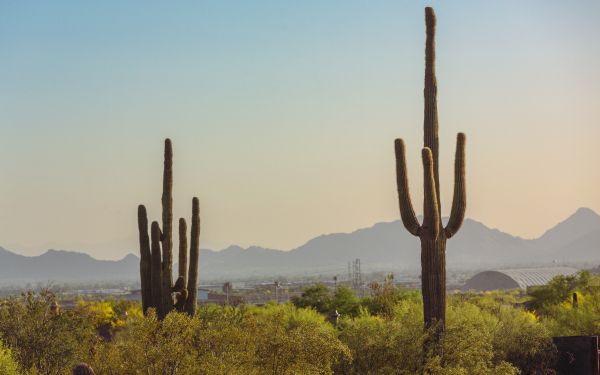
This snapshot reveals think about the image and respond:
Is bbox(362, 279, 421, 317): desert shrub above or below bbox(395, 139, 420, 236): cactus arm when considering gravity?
below

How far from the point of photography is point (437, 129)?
64.7 ft

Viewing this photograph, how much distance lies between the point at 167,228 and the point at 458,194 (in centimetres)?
759

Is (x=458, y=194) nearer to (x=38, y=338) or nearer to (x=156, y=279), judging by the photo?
(x=156, y=279)

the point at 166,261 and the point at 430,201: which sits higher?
the point at 430,201

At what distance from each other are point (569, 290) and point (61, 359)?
29472mm

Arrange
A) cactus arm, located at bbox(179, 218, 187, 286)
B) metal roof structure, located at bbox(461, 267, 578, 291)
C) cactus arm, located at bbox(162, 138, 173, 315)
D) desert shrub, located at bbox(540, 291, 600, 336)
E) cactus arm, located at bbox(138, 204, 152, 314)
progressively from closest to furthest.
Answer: cactus arm, located at bbox(162, 138, 173, 315), cactus arm, located at bbox(138, 204, 152, 314), cactus arm, located at bbox(179, 218, 187, 286), desert shrub, located at bbox(540, 291, 600, 336), metal roof structure, located at bbox(461, 267, 578, 291)

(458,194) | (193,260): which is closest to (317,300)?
(193,260)

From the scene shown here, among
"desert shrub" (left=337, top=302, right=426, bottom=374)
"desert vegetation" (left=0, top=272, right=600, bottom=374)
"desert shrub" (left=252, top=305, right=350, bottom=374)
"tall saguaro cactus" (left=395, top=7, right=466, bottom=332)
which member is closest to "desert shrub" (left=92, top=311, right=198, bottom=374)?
"desert vegetation" (left=0, top=272, right=600, bottom=374)

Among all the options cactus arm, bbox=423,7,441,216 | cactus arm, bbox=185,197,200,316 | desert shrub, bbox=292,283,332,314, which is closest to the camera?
cactus arm, bbox=423,7,441,216

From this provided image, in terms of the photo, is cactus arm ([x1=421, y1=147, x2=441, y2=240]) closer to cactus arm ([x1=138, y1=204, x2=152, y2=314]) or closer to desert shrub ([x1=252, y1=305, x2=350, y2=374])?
desert shrub ([x1=252, y1=305, x2=350, y2=374])

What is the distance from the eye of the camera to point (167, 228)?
22891mm

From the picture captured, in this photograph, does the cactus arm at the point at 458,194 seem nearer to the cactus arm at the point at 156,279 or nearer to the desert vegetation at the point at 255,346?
the desert vegetation at the point at 255,346

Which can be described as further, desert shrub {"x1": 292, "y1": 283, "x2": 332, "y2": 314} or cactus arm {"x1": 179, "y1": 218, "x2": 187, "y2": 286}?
desert shrub {"x1": 292, "y1": 283, "x2": 332, "y2": 314}

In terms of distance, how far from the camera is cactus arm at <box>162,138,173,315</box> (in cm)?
2259
